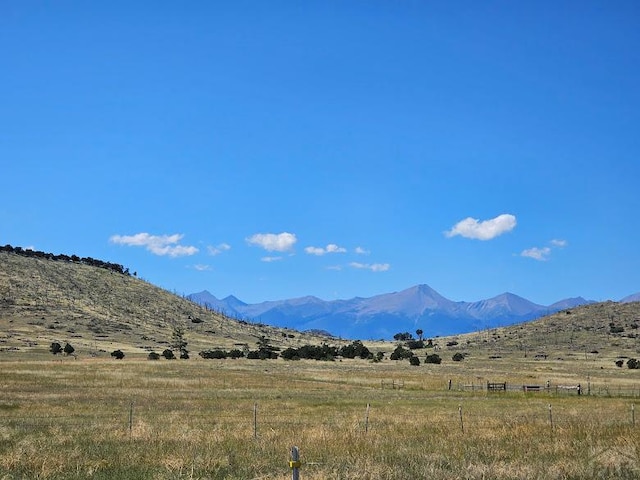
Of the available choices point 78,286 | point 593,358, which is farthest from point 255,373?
point 78,286

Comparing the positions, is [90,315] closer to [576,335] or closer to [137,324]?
[137,324]

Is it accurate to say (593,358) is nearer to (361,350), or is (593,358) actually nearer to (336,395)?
(361,350)

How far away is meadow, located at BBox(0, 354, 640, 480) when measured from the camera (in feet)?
51.0

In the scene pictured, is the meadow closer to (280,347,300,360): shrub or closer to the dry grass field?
the dry grass field

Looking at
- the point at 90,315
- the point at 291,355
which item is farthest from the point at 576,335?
the point at 90,315

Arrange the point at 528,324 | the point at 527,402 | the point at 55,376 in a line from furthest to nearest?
1. the point at 528,324
2. the point at 55,376
3. the point at 527,402

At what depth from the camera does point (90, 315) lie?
150 meters

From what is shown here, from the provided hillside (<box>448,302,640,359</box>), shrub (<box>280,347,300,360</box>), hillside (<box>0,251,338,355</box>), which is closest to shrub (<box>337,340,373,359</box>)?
shrub (<box>280,347,300,360</box>)

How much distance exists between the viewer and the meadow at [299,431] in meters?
15.5

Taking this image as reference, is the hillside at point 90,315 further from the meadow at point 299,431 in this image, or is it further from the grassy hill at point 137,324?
the meadow at point 299,431

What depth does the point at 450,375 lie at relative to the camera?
7125 cm

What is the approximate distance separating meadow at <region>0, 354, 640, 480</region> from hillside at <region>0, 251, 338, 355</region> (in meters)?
61.4

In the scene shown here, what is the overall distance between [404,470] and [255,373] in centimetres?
5406

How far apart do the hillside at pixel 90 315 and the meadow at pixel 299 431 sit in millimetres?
61441
